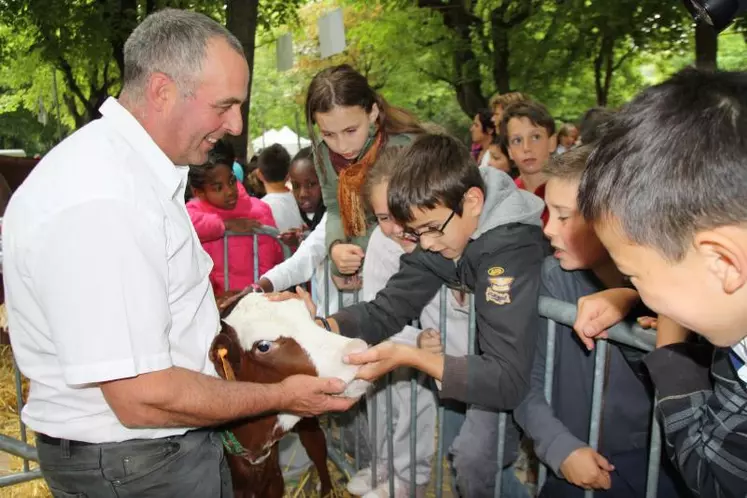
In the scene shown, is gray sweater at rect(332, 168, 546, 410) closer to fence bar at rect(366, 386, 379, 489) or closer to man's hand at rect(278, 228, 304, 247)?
fence bar at rect(366, 386, 379, 489)

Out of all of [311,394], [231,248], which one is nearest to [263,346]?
[311,394]

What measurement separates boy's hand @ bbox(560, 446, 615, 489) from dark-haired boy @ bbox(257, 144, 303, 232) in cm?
437

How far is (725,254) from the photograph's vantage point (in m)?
1.00

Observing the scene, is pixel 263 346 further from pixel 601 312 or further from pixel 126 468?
pixel 601 312

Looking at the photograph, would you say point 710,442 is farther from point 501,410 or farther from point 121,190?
point 121,190

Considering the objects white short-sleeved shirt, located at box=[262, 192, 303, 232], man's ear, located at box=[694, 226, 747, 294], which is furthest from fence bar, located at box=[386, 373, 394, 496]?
white short-sleeved shirt, located at box=[262, 192, 303, 232]

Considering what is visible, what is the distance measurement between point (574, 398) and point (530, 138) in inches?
117

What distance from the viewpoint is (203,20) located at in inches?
81.4

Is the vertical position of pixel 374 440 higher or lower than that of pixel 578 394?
lower

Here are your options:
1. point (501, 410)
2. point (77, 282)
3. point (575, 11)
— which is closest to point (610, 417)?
point (501, 410)

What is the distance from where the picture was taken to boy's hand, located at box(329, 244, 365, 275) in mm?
3338

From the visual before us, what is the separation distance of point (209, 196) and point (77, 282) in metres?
3.45

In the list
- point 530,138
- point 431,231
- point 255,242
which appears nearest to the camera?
point 431,231

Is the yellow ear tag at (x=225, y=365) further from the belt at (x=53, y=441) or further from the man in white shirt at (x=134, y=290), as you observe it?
the belt at (x=53, y=441)
